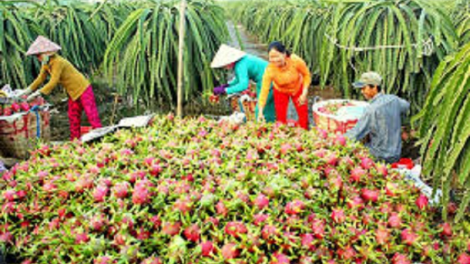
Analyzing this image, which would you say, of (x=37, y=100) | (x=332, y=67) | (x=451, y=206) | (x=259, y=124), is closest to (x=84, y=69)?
(x=37, y=100)

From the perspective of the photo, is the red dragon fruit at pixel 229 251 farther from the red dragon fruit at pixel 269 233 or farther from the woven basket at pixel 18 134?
the woven basket at pixel 18 134

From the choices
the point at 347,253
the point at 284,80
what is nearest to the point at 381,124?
the point at 284,80

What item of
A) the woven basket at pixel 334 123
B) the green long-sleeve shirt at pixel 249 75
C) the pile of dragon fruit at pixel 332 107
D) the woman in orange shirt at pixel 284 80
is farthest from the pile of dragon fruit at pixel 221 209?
the green long-sleeve shirt at pixel 249 75

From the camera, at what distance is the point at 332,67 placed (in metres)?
4.59

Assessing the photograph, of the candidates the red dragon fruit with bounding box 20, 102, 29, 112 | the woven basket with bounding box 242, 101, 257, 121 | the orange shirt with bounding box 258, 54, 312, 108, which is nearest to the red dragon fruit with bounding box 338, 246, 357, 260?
the orange shirt with bounding box 258, 54, 312, 108

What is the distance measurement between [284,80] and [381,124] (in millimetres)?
1119

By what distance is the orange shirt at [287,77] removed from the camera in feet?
11.1

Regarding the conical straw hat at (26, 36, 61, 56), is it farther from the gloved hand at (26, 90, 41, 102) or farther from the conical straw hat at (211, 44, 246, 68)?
the conical straw hat at (211, 44, 246, 68)

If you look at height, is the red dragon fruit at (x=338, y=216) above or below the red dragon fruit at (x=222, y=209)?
below

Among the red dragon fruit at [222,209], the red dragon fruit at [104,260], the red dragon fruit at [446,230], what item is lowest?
the red dragon fruit at [446,230]

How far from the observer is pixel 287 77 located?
11.4 feet

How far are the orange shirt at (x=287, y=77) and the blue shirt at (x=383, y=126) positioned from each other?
3.07 ft

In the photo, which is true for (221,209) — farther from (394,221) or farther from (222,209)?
(394,221)

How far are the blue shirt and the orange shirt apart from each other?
94 centimetres
